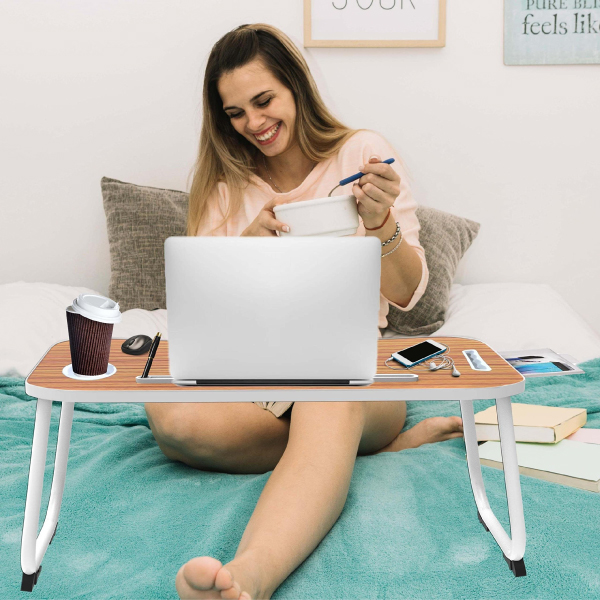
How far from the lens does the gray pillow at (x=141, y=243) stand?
1.97 meters

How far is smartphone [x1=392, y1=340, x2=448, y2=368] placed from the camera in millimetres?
793

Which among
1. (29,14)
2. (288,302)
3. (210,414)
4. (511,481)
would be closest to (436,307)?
(210,414)

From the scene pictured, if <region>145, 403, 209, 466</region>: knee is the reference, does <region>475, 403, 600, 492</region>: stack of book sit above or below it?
below

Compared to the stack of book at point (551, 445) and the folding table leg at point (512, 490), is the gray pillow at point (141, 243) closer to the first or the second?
the stack of book at point (551, 445)

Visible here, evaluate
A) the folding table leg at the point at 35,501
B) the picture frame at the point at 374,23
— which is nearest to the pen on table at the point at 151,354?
the folding table leg at the point at 35,501

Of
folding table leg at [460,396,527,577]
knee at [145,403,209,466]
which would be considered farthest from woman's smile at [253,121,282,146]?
folding table leg at [460,396,527,577]

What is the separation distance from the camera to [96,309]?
2.53 ft

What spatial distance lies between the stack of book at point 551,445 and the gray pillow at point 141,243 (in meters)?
1.10

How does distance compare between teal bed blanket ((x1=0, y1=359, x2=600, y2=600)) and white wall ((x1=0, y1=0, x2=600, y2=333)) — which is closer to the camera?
teal bed blanket ((x1=0, y1=359, x2=600, y2=600))

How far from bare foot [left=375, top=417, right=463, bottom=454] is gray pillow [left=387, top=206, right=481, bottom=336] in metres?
0.60

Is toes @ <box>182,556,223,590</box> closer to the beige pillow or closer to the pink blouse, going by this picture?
the pink blouse

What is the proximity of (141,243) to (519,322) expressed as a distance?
113 cm

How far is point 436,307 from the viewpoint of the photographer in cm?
187

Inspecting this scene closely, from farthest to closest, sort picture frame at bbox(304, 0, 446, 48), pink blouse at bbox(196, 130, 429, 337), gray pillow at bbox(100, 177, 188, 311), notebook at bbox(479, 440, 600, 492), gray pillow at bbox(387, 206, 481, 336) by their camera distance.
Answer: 1. picture frame at bbox(304, 0, 446, 48)
2. gray pillow at bbox(100, 177, 188, 311)
3. gray pillow at bbox(387, 206, 481, 336)
4. pink blouse at bbox(196, 130, 429, 337)
5. notebook at bbox(479, 440, 600, 492)
